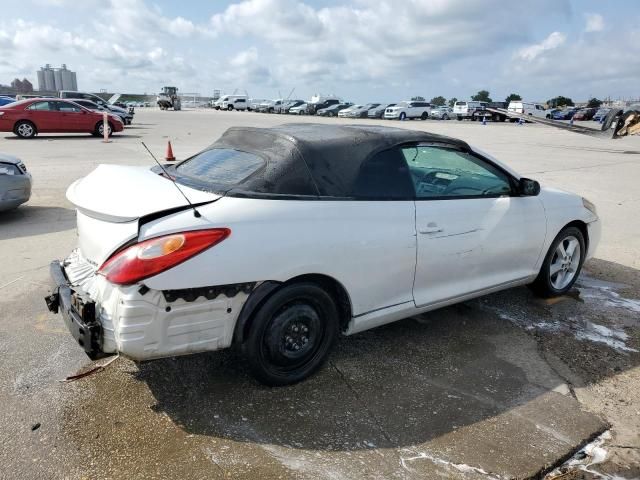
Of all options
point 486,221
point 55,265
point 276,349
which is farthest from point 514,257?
point 55,265

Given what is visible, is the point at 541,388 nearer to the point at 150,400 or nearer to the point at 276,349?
the point at 276,349

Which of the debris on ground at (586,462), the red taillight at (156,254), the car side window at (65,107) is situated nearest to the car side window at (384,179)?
the red taillight at (156,254)

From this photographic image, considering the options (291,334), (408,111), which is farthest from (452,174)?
(408,111)

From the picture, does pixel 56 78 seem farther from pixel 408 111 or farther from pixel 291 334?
pixel 291 334

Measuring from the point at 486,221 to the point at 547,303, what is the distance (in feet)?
4.36

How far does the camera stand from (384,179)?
137 inches

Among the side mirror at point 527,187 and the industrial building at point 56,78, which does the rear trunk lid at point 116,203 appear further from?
the industrial building at point 56,78

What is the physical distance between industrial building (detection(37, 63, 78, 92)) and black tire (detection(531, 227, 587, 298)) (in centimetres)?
11411

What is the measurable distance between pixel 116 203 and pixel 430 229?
2019 mm

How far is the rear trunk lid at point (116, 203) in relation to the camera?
111 inches

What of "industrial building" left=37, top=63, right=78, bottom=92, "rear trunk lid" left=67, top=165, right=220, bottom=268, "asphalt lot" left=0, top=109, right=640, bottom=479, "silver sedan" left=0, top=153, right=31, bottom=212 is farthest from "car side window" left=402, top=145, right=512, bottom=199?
"industrial building" left=37, top=63, right=78, bottom=92

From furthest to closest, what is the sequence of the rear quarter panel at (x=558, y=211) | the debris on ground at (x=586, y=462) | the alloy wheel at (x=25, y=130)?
the alloy wheel at (x=25, y=130)
the rear quarter panel at (x=558, y=211)
the debris on ground at (x=586, y=462)

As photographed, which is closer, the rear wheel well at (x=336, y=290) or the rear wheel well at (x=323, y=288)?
the rear wheel well at (x=323, y=288)

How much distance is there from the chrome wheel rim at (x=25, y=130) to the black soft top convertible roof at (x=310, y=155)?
18.9 meters
